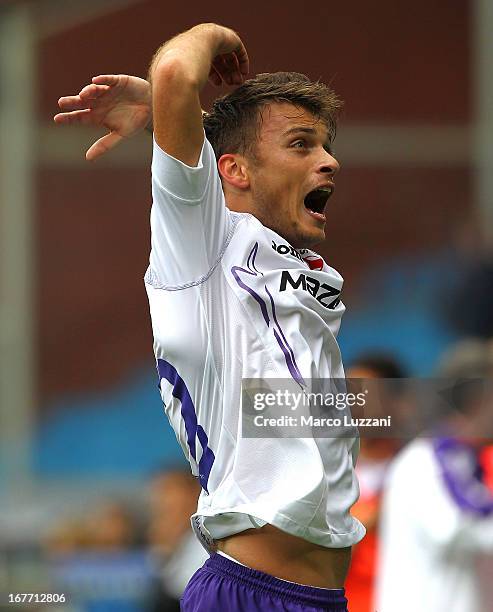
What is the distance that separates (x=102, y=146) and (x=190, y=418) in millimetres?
695

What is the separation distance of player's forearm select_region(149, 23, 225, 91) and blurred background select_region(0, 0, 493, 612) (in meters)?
6.80

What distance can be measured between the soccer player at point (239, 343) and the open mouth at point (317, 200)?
2cm

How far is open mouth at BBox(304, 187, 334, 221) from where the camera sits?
301 cm

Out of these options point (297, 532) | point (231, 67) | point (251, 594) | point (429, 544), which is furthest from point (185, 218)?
point (429, 544)

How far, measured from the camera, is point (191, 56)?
2756 mm

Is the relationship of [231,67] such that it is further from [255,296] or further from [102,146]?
[255,296]

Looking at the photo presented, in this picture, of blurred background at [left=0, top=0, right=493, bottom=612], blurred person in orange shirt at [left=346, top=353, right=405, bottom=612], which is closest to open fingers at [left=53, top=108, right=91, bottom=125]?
blurred person in orange shirt at [left=346, top=353, right=405, bottom=612]

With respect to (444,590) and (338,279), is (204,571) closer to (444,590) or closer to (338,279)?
(338,279)

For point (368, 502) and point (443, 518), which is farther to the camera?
point (368, 502)

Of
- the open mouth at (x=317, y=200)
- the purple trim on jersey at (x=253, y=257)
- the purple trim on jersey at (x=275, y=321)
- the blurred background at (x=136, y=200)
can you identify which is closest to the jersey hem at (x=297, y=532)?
the purple trim on jersey at (x=275, y=321)

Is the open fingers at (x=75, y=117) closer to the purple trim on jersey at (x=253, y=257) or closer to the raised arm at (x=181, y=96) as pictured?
the raised arm at (x=181, y=96)

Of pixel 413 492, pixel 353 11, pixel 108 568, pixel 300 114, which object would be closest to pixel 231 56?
pixel 300 114

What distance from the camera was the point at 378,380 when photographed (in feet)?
13.7

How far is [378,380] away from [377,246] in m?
6.02
